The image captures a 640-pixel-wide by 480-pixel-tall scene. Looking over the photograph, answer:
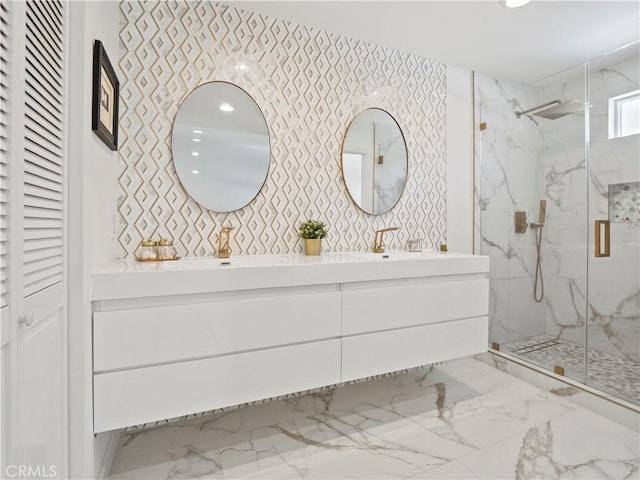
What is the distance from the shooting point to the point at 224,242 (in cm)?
205

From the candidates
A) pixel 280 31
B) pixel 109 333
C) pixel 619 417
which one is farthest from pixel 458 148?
pixel 109 333

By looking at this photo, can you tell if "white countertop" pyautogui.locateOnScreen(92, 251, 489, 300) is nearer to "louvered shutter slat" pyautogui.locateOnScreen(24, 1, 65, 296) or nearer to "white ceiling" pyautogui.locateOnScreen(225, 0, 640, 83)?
"louvered shutter slat" pyautogui.locateOnScreen(24, 1, 65, 296)

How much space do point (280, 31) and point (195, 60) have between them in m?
0.58

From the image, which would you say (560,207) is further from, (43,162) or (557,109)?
(43,162)

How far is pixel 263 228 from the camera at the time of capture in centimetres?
217

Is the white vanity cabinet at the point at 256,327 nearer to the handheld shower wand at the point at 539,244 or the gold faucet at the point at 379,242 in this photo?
the gold faucet at the point at 379,242

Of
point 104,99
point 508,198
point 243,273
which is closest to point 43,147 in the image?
point 104,99

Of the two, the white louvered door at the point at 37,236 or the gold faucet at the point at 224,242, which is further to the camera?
the gold faucet at the point at 224,242

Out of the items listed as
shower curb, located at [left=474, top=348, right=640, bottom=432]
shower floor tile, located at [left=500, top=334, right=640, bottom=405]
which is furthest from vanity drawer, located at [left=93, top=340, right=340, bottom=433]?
shower floor tile, located at [left=500, top=334, right=640, bottom=405]

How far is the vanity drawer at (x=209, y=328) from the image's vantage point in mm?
1353

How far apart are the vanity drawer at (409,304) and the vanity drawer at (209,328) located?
0.33 feet

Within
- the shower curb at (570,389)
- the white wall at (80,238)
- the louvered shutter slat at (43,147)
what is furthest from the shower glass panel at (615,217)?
the louvered shutter slat at (43,147)

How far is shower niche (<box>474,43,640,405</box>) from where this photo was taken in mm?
2283

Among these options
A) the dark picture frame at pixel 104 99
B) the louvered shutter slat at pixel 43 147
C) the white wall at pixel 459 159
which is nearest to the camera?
the louvered shutter slat at pixel 43 147
